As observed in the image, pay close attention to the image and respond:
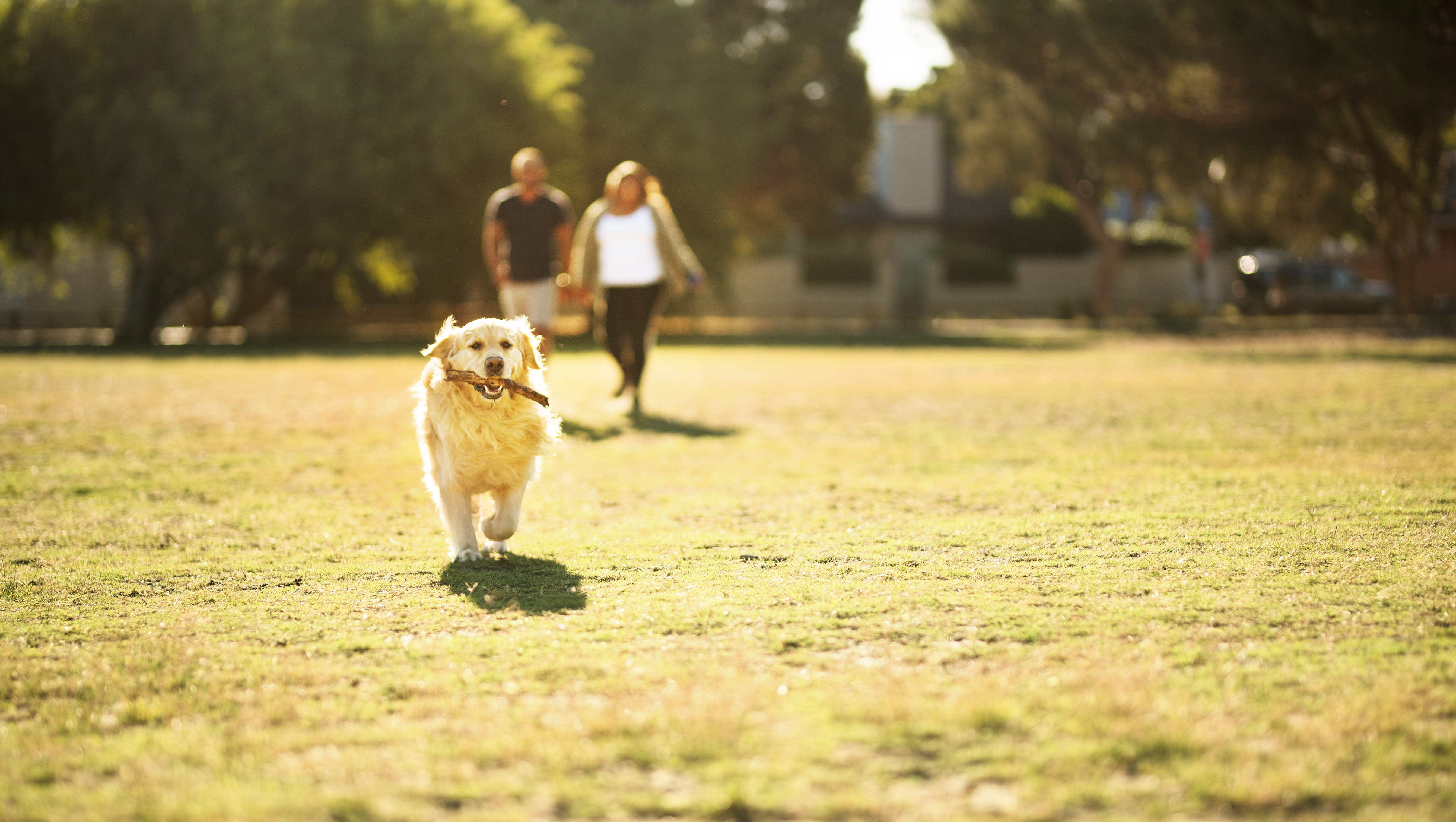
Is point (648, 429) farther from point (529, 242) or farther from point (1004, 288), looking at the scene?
point (1004, 288)

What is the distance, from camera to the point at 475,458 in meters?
5.68

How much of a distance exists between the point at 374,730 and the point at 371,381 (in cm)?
1445

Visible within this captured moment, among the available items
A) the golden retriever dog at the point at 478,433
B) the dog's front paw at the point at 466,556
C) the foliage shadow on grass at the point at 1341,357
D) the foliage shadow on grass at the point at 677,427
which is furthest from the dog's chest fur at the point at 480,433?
the foliage shadow on grass at the point at 1341,357

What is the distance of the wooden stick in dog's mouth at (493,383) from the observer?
5.62 metres

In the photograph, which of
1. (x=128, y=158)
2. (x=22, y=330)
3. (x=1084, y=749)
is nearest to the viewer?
(x=1084, y=749)

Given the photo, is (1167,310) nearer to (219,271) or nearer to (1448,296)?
(1448,296)

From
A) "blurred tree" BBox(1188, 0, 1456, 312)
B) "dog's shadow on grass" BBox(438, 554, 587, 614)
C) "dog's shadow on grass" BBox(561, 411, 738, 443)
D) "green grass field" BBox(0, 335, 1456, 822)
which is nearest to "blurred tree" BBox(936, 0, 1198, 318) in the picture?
"blurred tree" BBox(1188, 0, 1456, 312)

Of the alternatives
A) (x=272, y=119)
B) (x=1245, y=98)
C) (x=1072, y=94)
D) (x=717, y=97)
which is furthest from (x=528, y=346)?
(x=717, y=97)

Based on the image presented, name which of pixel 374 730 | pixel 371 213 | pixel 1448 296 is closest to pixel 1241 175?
pixel 1448 296

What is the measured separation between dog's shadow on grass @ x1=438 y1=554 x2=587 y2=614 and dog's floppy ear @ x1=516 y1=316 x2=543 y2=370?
885 millimetres

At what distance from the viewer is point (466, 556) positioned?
569 cm

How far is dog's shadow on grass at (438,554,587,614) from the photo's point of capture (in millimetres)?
4801

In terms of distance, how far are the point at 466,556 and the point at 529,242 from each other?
6.55 meters

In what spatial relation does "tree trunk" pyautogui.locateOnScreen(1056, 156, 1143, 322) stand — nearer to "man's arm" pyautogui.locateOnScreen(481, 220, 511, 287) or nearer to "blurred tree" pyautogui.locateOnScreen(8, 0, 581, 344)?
"blurred tree" pyautogui.locateOnScreen(8, 0, 581, 344)
